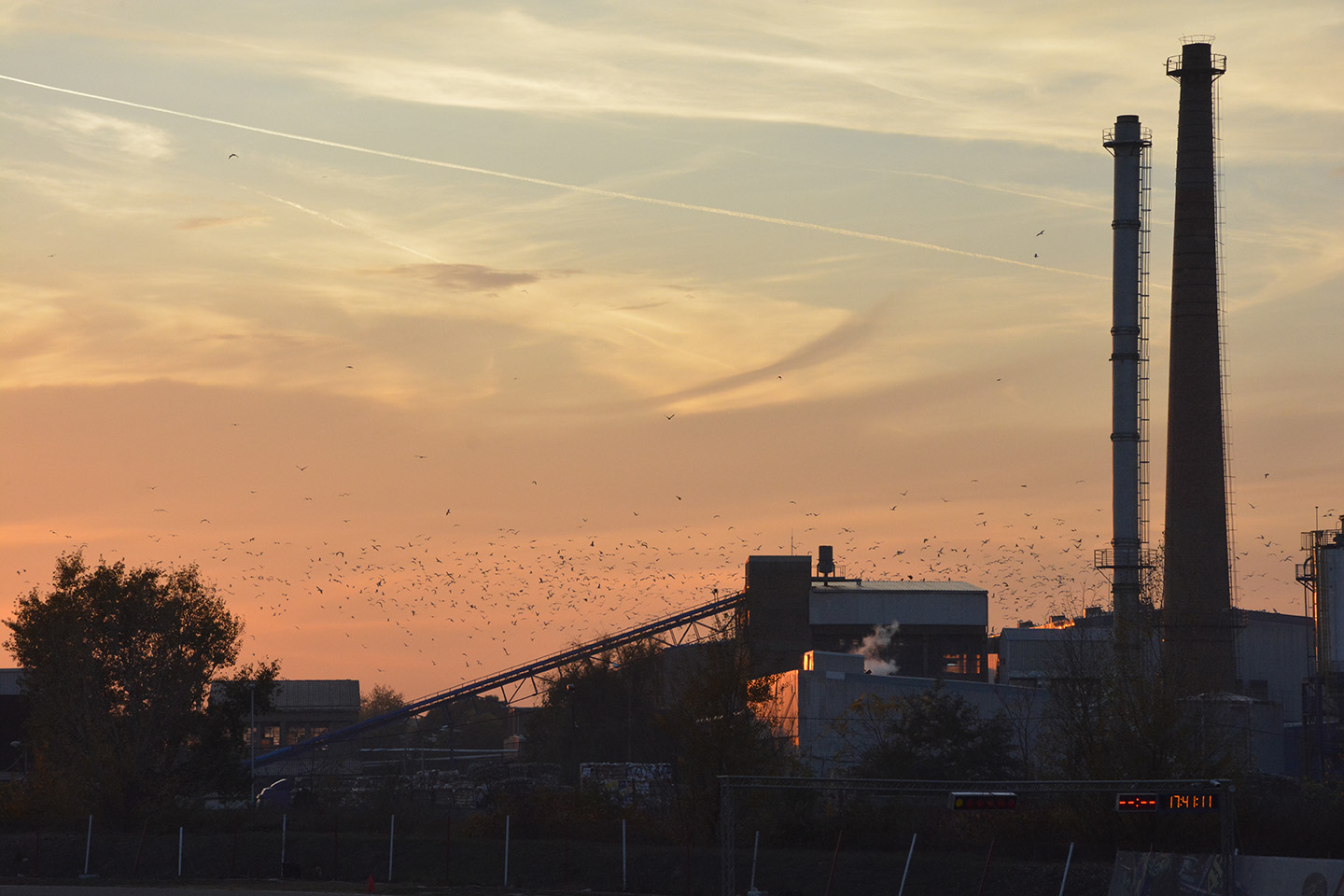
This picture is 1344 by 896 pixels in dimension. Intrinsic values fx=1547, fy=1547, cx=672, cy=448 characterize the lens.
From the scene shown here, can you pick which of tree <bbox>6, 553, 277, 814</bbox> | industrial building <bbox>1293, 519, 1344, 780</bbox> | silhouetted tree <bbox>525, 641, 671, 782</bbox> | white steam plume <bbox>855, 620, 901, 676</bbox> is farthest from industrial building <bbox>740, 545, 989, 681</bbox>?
tree <bbox>6, 553, 277, 814</bbox>

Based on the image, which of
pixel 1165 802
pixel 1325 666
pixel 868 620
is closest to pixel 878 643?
pixel 868 620

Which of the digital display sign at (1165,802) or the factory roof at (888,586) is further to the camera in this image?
the factory roof at (888,586)

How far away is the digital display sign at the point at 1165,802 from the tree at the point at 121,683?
134ft

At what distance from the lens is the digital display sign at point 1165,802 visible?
1770 inches

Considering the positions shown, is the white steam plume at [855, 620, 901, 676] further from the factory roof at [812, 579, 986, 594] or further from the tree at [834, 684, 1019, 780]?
the tree at [834, 684, 1019, 780]

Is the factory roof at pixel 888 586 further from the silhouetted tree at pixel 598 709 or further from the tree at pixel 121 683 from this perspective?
the tree at pixel 121 683

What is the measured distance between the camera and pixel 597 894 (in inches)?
2041

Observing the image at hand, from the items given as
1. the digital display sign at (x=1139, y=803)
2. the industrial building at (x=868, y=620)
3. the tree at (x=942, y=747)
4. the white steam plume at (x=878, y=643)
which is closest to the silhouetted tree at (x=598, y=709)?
the industrial building at (x=868, y=620)

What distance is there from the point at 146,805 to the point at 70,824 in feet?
10.5

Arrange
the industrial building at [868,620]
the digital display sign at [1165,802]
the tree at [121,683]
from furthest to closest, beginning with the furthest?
the industrial building at [868,620] → the tree at [121,683] → the digital display sign at [1165,802]

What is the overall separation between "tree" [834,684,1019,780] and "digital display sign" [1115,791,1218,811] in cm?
2819

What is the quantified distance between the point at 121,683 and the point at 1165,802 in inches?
1769

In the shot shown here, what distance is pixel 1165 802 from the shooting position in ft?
148

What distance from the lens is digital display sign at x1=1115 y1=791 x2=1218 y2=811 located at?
44969 millimetres
